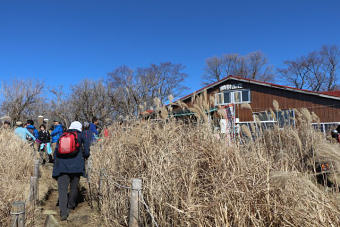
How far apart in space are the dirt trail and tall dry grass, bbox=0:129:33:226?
38 centimetres

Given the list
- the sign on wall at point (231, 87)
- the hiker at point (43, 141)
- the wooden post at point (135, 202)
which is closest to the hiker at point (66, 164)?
the wooden post at point (135, 202)

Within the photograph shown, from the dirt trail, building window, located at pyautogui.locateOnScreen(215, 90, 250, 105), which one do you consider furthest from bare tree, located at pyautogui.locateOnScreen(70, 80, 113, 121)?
the dirt trail

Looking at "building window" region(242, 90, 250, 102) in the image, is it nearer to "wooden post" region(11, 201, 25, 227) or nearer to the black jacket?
the black jacket

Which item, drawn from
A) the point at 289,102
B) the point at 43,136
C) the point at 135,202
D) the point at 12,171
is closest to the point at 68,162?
the point at 135,202

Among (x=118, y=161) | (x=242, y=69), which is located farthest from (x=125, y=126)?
(x=242, y=69)

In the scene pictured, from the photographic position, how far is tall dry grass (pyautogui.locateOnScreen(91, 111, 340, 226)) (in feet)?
5.73

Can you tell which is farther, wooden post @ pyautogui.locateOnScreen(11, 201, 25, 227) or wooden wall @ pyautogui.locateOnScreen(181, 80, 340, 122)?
wooden wall @ pyautogui.locateOnScreen(181, 80, 340, 122)

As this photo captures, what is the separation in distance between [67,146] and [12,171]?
206 cm

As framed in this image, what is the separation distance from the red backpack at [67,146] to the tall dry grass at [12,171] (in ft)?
2.81

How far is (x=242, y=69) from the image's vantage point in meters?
40.8

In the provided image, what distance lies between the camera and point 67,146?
11.6 ft

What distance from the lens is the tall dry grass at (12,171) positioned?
10.1 ft

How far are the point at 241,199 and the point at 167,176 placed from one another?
907 millimetres

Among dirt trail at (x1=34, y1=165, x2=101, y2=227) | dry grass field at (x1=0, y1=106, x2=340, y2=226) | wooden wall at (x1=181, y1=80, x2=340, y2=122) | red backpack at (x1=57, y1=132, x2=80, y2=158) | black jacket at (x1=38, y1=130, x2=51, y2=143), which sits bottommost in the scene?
dirt trail at (x1=34, y1=165, x2=101, y2=227)
